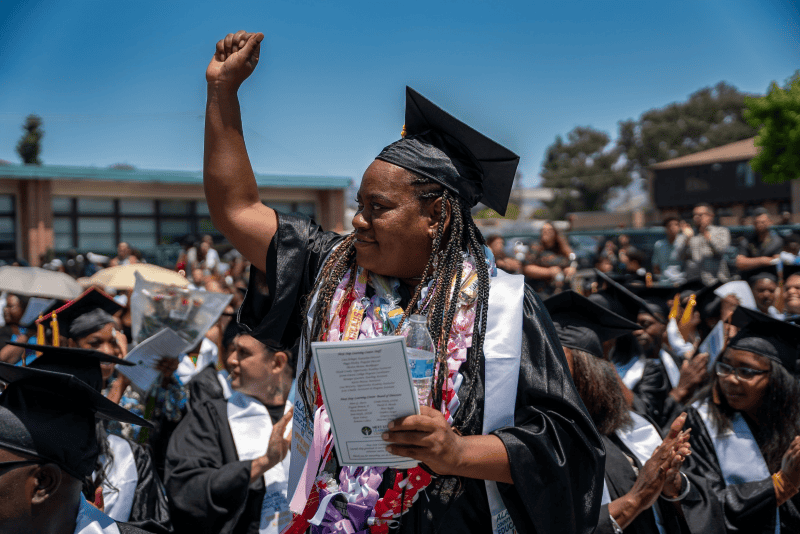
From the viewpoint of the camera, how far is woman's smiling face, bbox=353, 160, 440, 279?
1.89 metres

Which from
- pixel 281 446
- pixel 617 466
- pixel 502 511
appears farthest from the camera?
pixel 281 446

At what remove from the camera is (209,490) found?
328cm

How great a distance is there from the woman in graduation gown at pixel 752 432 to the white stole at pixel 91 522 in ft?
7.92

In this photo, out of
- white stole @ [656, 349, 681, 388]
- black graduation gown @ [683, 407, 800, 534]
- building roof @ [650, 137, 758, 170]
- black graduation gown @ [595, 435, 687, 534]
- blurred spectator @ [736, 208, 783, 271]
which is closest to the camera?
black graduation gown @ [595, 435, 687, 534]

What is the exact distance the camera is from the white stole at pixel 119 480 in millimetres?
2986

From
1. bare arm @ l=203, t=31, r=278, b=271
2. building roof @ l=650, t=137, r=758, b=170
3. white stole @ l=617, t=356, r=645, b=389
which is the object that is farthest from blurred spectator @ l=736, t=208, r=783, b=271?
building roof @ l=650, t=137, r=758, b=170

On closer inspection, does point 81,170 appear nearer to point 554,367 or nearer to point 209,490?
point 209,490

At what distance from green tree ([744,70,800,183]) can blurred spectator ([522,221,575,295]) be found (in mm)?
19730

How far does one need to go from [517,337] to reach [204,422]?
2298 millimetres

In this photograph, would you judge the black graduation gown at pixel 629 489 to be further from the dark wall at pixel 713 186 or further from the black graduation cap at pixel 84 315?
the dark wall at pixel 713 186

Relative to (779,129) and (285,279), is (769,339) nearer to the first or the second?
(285,279)

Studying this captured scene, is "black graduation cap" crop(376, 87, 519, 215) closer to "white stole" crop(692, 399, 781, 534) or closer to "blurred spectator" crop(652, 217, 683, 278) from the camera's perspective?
"white stole" crop(692, 399, 781, 534)

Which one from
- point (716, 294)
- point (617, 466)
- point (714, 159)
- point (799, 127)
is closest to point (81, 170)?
point (716, 294)

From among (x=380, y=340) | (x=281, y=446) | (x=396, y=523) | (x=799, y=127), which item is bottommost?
(x=281, y=446)
